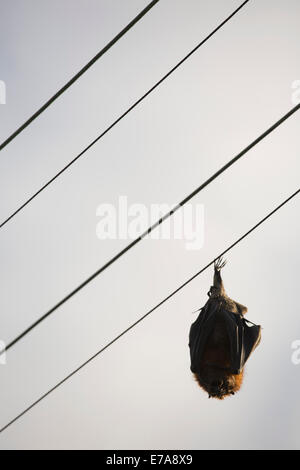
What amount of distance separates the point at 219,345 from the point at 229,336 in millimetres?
218

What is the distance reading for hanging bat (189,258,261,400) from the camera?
28.0 ft

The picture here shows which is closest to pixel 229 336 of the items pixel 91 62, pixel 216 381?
pixel 216 381

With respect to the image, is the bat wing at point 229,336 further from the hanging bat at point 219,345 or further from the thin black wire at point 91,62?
the thin black wire at point 91,62

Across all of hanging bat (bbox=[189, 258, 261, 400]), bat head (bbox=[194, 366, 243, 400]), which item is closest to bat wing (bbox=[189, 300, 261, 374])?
hanging bat (bbox=[189, 258, 261, 400])

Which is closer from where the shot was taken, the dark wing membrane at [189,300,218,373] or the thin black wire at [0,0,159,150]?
the thin black wire at [0,0,159,150]

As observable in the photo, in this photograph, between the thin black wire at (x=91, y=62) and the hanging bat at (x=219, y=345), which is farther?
the hanging bat at (x=219, y=345)

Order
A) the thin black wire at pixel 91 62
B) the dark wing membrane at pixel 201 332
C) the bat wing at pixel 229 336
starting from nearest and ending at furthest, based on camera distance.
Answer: the thin black wire at pixel 91 62, the bat wing at pixel 229 336, the dark wing membrane at pixel 201 332

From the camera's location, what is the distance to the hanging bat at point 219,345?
28.0ft

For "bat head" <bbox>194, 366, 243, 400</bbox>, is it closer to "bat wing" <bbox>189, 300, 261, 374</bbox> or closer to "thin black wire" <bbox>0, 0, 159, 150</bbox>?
"bat wing" <bbox>189, 300, 261, 374</bbox>

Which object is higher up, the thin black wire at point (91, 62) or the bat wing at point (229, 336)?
the thin black wire at point (91, 62)


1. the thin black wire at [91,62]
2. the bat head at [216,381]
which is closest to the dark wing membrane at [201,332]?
the bat head at [216,381]
